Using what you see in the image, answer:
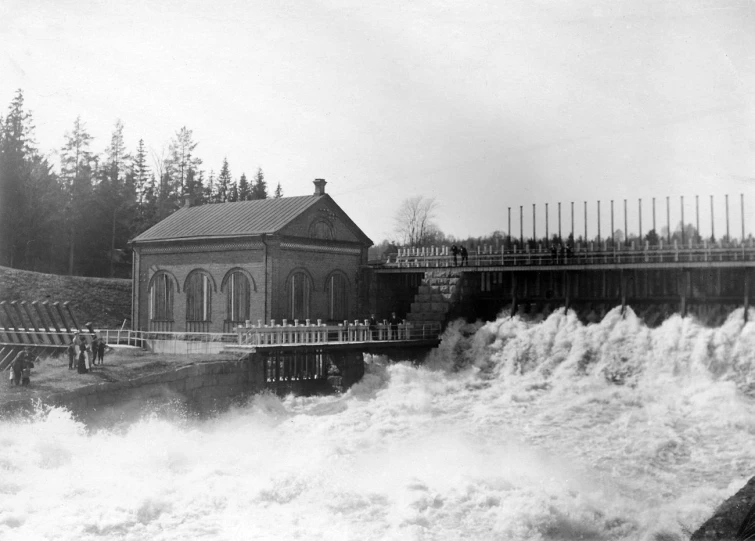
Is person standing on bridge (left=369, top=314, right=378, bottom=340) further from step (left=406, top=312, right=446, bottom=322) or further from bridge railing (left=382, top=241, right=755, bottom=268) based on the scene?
bridge railing (left=382, top=241, right=755, bottom=268)

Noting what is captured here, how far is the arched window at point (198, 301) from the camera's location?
112 ft

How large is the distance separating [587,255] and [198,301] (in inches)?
696

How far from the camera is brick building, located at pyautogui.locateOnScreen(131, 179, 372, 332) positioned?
1286 inches

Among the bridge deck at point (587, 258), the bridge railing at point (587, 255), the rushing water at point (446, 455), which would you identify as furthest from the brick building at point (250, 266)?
the rushing water at point (446, 455)

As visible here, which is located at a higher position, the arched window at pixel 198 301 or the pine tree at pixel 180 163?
the pine tree at pixel 180 163

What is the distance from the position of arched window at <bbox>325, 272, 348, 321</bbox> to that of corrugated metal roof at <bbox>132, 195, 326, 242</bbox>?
3777 millimetres

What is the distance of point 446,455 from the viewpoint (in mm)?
19922

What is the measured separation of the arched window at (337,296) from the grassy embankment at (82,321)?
9.55 metres

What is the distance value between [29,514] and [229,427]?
9386 millimetres

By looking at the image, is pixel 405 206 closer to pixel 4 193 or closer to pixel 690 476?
pixel 690 476

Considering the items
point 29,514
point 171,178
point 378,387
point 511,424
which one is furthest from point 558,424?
point 171,178

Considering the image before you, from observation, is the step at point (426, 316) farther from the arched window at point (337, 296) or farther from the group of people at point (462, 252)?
the arched window at point (337, 296)

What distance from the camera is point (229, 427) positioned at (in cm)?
2380

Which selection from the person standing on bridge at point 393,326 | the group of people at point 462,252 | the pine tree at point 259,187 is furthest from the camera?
the pine tree at point 259,187
